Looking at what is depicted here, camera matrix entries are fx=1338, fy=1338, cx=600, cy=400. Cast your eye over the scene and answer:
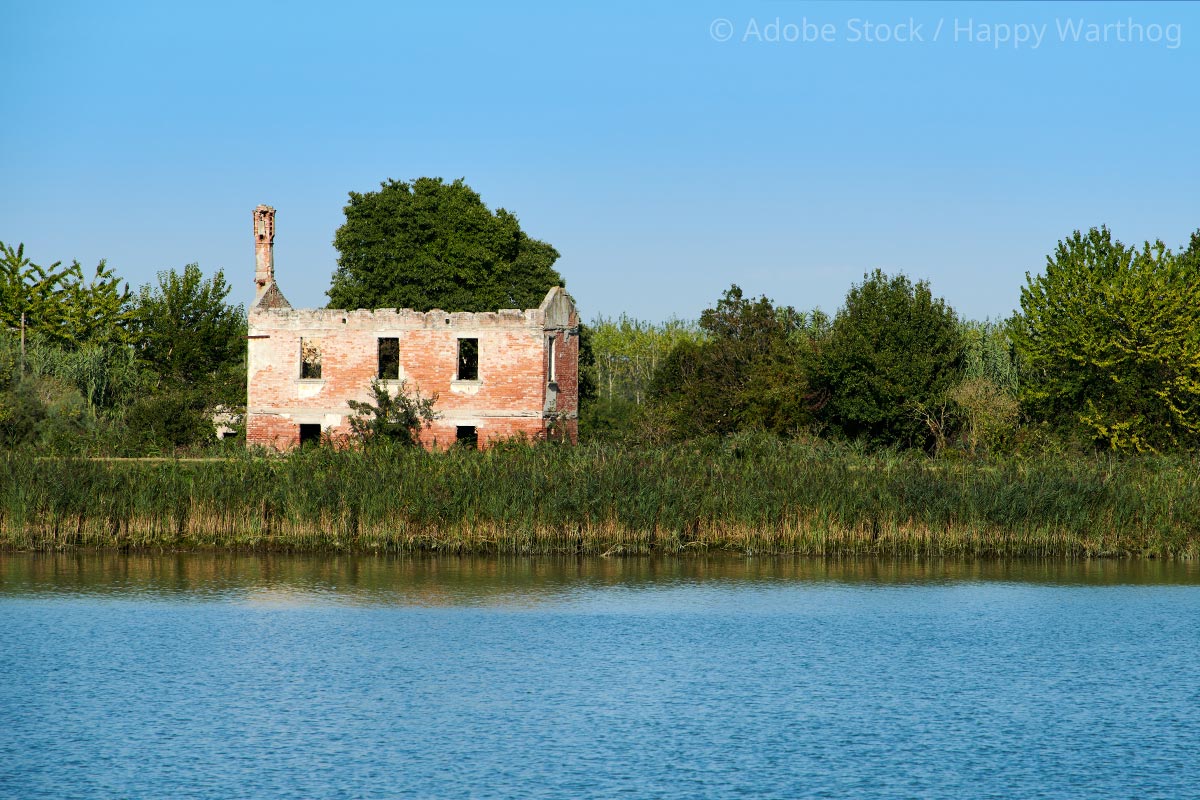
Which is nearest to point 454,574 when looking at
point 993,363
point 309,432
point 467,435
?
point 467,435

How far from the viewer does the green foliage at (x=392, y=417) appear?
32.7m

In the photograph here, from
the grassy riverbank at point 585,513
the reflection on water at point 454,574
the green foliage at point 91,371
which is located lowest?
the reflection on water at point 454,574

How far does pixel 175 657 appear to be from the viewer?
15.5 meters

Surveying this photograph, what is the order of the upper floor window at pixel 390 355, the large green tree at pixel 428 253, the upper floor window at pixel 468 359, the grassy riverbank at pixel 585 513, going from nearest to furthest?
the grassy riverbank at pixel 585 513 → the upper floor window at pixel 390 355 → the upper floor window at pixel 468 359 → the large green tree at pixel 428 253

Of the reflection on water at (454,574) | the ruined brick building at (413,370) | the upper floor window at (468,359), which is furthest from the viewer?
the upper floor window at (468,359)

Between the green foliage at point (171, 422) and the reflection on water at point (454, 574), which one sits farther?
the green foliage at point (171, 422)

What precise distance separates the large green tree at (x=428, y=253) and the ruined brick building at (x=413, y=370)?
34.0ft

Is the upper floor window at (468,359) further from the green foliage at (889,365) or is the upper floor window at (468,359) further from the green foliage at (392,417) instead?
the green foliage at (889,365)

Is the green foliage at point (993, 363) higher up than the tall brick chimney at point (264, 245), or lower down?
lower down

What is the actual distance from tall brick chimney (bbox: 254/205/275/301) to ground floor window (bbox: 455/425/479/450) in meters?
7.63

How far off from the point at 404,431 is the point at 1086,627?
19.3m

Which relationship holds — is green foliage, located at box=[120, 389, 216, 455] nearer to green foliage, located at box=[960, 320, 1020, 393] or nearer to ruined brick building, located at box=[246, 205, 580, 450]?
ruined brick building, located at box=[246, 205, 580, 450]

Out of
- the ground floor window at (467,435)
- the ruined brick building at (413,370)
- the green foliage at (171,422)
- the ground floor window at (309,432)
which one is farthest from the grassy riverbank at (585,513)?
the green foliage at (171,422)

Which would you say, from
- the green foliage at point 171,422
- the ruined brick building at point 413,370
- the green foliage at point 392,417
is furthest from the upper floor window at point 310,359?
the green foliage at point 392,417
